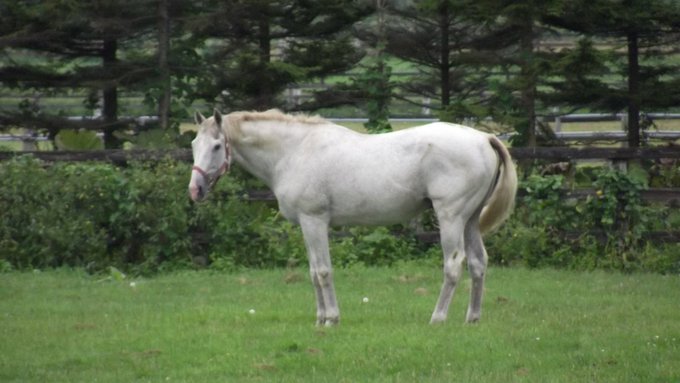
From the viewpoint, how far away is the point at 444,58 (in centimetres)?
1959

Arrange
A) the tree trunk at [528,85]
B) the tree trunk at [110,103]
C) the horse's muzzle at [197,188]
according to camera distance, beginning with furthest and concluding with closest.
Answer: the tree trunk at [110,103] → the tree trunk at [528,85] → the horse's muzzle at [197,188]

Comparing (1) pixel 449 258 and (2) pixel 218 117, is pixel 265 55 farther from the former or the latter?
(1) pixel 449 258

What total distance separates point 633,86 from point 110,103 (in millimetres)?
8426

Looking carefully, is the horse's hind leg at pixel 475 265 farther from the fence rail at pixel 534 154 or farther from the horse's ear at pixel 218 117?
the fence rail at pixel 534 154

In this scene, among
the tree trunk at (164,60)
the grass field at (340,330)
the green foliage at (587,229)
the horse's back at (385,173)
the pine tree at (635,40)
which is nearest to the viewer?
the grass field at (340,330)

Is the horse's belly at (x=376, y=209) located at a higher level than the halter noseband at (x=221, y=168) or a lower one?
lower

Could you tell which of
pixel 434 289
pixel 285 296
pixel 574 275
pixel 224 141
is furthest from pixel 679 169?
pixel 224 141

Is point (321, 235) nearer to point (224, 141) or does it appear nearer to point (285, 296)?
point (224, 141)

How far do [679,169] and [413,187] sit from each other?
279 inches

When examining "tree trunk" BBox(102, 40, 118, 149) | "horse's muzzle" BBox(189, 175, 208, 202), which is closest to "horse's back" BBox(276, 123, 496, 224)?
"horse's muzzle" BBox(189, 175, 208, 202)

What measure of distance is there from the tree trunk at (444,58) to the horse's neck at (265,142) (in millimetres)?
8082

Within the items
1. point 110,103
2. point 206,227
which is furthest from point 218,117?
point 110,103

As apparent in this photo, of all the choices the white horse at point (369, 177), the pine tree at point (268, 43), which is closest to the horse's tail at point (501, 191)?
the white horse at point (369, 177)

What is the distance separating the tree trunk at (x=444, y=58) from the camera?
19359 mm
